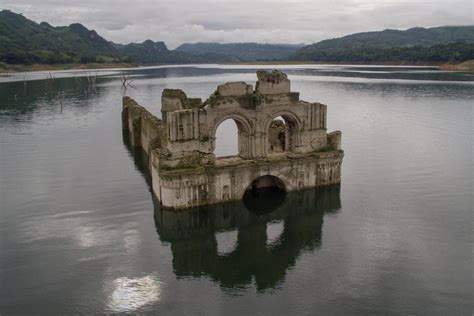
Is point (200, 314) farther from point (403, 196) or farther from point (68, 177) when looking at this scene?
point (68, 177)

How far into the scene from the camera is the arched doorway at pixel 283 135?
3539 centimetres

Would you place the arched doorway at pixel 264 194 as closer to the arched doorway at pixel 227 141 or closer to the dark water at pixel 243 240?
the dark water at pixel 243 240

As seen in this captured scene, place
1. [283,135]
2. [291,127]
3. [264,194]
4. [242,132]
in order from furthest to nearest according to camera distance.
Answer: [283,135], [264,194], [291,127], [242,132]

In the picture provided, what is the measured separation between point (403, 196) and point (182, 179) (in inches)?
684

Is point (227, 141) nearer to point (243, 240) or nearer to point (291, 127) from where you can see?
point (291, 127)

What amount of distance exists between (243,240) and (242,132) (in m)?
8.69

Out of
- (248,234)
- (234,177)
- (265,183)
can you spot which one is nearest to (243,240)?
(248,234)

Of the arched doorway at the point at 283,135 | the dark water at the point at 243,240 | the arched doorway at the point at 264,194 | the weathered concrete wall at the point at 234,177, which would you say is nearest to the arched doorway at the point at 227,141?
the dark water at the point at 243,240

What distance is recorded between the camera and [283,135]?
1574 inches

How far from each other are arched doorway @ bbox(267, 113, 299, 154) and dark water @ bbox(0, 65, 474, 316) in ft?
14.1

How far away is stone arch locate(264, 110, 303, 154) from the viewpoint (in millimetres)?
A: 34219

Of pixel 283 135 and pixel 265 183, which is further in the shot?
pixel 283 135

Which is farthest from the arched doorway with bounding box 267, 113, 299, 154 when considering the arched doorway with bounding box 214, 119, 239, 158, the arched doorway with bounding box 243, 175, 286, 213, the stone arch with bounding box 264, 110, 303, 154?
the arched doorway with bounding box 214, 119, 239, 158

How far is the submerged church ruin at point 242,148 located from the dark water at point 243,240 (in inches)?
57.9
